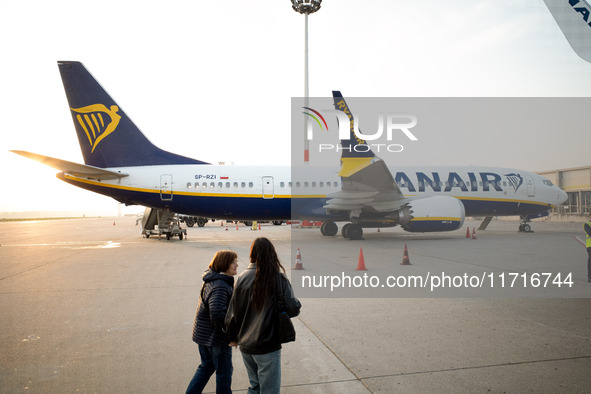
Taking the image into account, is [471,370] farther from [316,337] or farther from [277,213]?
[277,213]

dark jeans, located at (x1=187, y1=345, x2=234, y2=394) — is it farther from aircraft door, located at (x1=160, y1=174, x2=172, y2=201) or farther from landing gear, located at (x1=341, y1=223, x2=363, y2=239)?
aircraft door, located at (x1=160, y1=174, x2=172, y2=201)

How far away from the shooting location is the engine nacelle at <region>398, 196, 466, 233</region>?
16.6 meters

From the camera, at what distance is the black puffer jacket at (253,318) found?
270 cm

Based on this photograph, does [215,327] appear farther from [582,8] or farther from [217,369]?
[582,8]

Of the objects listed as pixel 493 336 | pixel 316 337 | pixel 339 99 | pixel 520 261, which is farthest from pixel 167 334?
pixel 339 99


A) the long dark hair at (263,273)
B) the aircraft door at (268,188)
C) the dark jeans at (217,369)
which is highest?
the aircraft door at (268,188)

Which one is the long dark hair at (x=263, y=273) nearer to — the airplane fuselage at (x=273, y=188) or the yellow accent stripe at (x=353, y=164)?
the yellow accent stripe at (x=353, y=164)

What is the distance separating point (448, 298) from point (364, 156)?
366 inches

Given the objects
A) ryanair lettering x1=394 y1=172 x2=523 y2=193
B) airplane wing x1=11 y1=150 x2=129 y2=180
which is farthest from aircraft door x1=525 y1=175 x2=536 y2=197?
airplane wing x1=11 y1=150 x2=129 y2=180

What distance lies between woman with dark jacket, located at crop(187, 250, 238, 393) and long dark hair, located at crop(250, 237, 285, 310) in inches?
12.6

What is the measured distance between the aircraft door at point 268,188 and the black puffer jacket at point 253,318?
52.2 ft

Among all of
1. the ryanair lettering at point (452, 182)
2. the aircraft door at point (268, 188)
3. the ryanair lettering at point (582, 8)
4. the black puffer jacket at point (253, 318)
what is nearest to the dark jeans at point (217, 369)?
the black puffer jacket at point (253, 318)

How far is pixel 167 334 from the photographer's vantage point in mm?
5102

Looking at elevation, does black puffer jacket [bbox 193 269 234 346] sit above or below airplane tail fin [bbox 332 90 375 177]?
below
